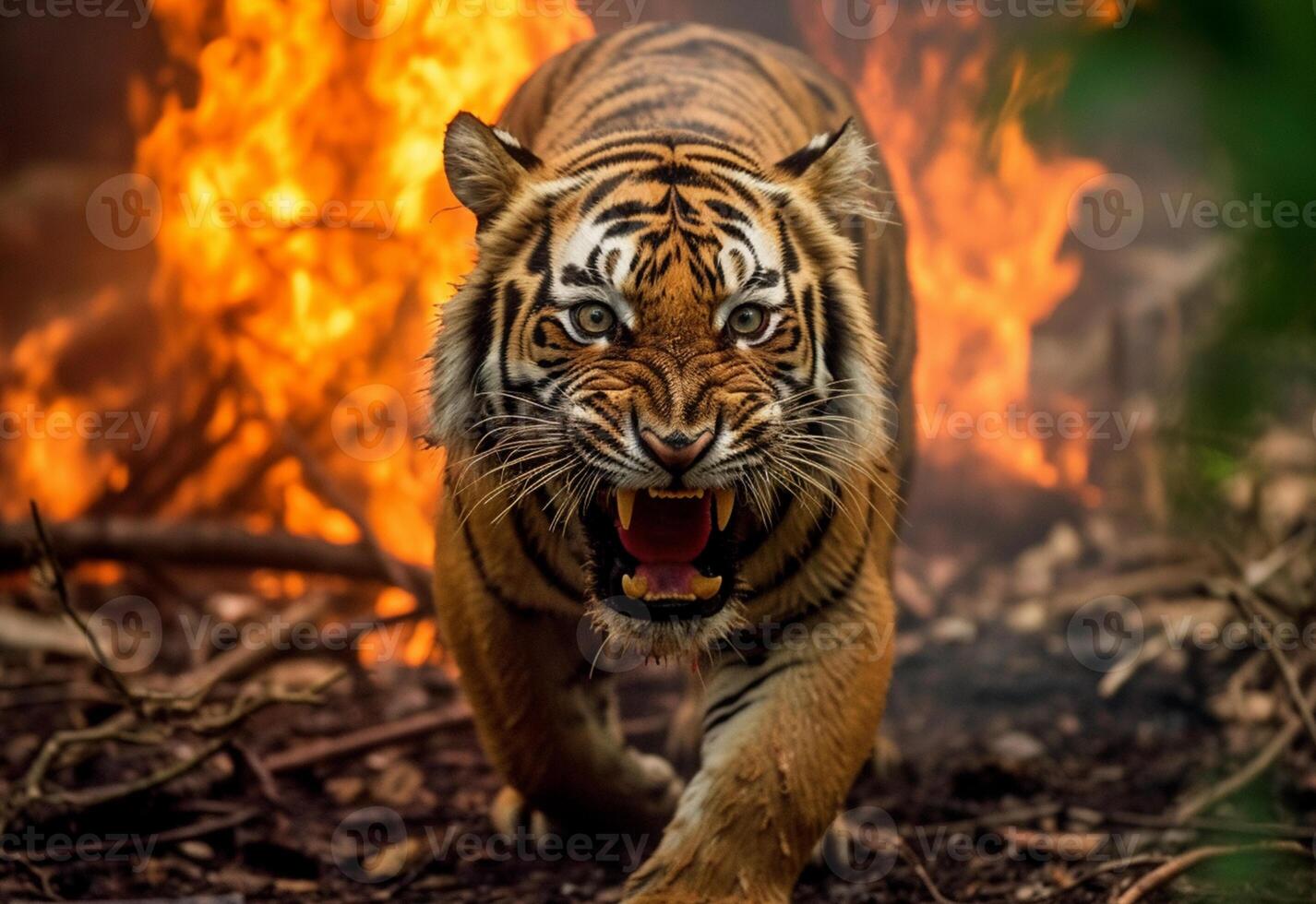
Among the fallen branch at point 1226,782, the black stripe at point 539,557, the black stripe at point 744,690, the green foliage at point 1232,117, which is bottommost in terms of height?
the fallen branch at point 1226,782

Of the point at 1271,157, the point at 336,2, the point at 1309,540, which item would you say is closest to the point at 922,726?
the point at 1309,540

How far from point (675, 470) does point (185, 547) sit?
2.82m

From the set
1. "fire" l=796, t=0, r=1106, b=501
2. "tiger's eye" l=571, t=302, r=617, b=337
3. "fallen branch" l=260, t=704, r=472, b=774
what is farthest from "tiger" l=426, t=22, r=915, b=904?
"fire" l=796, t=0, r=1106, b=501

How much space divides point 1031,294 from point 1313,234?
212 inches

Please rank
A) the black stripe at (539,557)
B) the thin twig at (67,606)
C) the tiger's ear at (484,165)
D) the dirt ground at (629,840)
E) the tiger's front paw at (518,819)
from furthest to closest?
the tiger's front paw at (518,819), the dirt ground at (629,840), the thin twig at (67,606), the black stripe at (539,557), the tiger's ear at (484,165)

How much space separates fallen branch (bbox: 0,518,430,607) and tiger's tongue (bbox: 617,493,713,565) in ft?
7.41

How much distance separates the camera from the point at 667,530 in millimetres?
2307

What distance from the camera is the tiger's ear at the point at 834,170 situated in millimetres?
2557

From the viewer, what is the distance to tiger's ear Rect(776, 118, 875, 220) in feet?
8.39

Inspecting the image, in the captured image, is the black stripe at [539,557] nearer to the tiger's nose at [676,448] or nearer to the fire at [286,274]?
the tiger's nose at [676,448]

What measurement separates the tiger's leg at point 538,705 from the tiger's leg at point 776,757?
345 millimetres

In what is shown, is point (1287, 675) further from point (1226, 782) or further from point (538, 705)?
point (538, 705)

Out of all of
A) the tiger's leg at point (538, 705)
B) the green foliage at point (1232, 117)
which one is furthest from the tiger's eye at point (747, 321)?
the green foliage at point (1232, 117)

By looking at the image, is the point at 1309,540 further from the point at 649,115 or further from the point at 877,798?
the point at 649,115
